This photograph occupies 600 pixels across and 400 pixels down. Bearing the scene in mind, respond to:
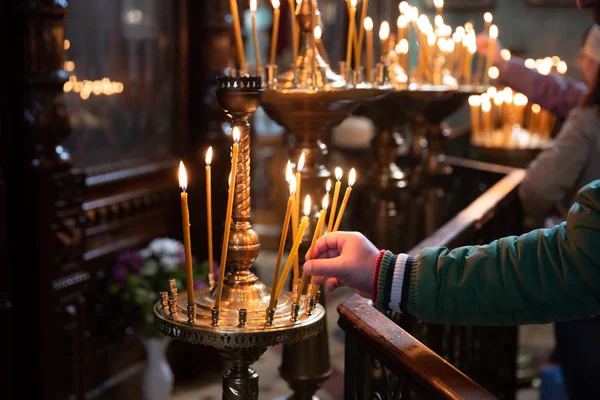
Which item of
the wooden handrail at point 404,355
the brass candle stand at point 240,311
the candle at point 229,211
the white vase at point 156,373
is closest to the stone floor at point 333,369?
the white vase at point 156,373

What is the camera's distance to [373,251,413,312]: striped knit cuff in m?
1.41

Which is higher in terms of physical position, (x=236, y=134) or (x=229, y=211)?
(x=236, y=134)

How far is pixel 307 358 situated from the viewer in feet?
6.27

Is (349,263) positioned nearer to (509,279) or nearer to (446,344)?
(509,279)

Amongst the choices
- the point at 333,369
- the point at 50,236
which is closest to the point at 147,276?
the point at 50,236

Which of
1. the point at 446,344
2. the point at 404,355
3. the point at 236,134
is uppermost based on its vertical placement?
the point at 236,134

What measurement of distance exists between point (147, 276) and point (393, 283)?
2505mm

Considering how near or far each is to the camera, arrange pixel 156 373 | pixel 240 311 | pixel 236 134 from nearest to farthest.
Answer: pixel 240 311, pixel 236 134, pixel 156 373

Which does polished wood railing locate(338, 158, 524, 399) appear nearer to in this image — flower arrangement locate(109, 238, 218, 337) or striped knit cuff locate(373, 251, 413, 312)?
striped knit cuff locate(373, 251, 413, 312)

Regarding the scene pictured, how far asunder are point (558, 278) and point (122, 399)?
2.96 meters

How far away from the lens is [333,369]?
13.4 feet

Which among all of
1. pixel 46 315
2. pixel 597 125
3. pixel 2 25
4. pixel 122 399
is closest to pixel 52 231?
pixel 46 315

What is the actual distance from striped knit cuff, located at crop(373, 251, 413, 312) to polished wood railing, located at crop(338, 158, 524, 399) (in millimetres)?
68

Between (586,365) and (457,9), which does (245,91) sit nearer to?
(586,365)
